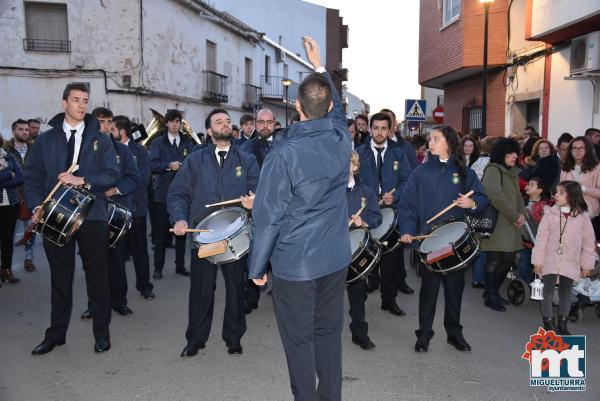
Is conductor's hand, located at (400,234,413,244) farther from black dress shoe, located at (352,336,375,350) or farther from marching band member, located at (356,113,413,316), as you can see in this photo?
marching band member, located at (356,113,413,316)

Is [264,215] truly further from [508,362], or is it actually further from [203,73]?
[203,73]

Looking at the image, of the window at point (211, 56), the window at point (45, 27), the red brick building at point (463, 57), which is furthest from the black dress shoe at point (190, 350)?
the window at point (211, 56)

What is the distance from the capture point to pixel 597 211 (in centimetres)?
676

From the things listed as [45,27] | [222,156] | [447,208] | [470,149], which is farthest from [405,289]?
[45,27]

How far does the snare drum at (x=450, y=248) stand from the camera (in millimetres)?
4359

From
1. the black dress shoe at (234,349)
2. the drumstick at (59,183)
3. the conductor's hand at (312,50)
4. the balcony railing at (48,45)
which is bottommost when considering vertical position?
the black dress shoe at (234,349)

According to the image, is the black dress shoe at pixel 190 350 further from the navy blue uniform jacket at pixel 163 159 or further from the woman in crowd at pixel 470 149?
the woman in crowd at pixel 470 149

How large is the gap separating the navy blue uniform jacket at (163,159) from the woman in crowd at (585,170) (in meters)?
5.08

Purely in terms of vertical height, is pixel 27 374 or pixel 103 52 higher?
pixel 103 52

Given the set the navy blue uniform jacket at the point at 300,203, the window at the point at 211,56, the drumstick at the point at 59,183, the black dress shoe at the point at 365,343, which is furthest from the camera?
the window at the point at 211,56

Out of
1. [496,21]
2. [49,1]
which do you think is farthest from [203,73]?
[496,21]

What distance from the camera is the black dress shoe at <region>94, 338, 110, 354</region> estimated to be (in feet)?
15.5

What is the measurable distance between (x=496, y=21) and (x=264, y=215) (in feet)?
42.2

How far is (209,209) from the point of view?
15.2ft
